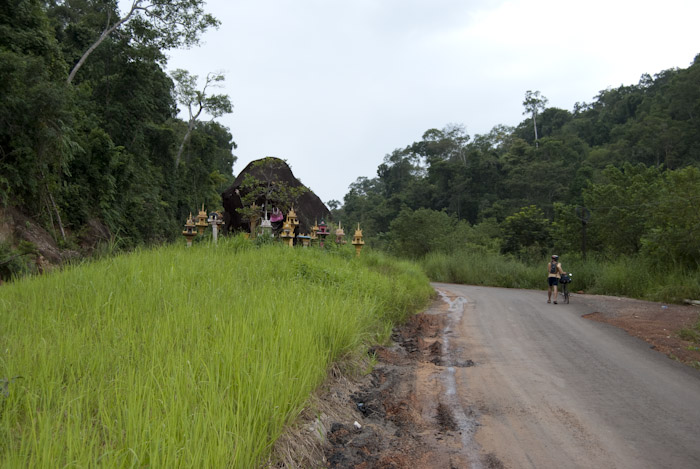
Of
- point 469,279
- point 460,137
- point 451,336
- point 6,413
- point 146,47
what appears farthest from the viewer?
Answer: point 460,137

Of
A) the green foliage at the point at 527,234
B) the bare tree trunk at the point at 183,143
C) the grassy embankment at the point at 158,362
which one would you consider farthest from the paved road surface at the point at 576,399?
the bare tree trunk at the point at 183,143

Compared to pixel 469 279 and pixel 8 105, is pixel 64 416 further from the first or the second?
pixel 469 279

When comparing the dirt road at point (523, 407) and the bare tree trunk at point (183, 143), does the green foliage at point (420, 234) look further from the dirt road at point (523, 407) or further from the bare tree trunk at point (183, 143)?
the dirt road at point (523, 407)

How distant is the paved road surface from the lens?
3516 mm

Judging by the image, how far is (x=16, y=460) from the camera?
212 cm

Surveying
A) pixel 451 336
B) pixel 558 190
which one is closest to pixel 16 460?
pixel 451 336

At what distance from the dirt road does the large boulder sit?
10145 mm

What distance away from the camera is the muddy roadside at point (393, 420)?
332 centimetres

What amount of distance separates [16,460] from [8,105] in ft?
41.3

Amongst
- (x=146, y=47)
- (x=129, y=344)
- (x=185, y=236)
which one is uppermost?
(x=146, y=47)

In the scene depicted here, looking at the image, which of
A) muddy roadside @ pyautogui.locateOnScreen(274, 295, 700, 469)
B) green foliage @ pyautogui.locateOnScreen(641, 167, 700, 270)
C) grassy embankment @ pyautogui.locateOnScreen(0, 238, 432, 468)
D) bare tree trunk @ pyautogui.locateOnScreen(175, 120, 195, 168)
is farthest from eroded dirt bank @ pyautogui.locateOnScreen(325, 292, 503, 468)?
bare tree trunk @ pyautogui.locateOnScreen(175, 120, 195, 168)

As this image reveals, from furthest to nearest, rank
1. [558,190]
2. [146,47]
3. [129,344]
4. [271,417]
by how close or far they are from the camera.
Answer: [558,190] → [146,47] → [129,344] → [271,417]

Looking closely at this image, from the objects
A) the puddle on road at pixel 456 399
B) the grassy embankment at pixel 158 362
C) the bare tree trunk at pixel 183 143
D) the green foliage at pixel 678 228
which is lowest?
the puddle on road at pixel 456 399

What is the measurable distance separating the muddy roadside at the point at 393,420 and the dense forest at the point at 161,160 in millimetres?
6233
